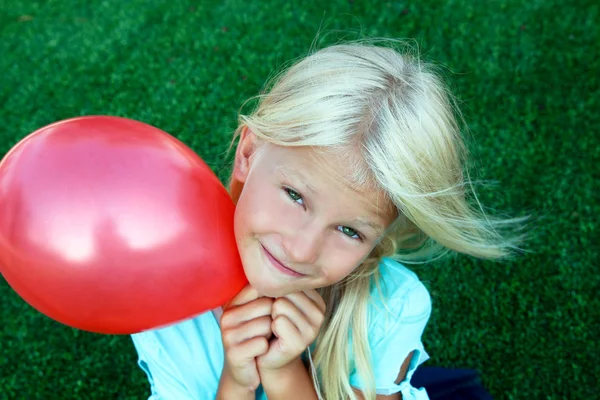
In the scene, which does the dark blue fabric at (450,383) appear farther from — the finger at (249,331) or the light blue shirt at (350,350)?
the finger at (249,331)

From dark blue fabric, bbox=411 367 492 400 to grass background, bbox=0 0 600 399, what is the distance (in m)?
0.21

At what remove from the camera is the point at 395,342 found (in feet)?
6.01

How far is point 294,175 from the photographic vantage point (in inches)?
56.3

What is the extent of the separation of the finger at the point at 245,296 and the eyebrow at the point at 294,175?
36 cm

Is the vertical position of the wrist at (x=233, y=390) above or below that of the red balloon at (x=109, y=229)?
below

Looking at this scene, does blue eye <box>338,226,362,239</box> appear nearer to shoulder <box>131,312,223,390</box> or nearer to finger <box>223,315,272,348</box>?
finger <box>223,315,272,348</box>

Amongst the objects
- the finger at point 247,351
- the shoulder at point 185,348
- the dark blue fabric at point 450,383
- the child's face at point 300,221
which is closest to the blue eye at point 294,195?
the child's face at point 300,221

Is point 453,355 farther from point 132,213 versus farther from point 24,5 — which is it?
point 24,5

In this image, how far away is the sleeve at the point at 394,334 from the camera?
5.99 feet

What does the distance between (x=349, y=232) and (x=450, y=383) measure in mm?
1320

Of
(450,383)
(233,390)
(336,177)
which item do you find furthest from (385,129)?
(450,383)

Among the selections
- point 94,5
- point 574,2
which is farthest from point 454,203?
point 94,5

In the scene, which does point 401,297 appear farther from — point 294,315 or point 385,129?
point 385,129

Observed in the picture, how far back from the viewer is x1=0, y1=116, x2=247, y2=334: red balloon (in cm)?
133
